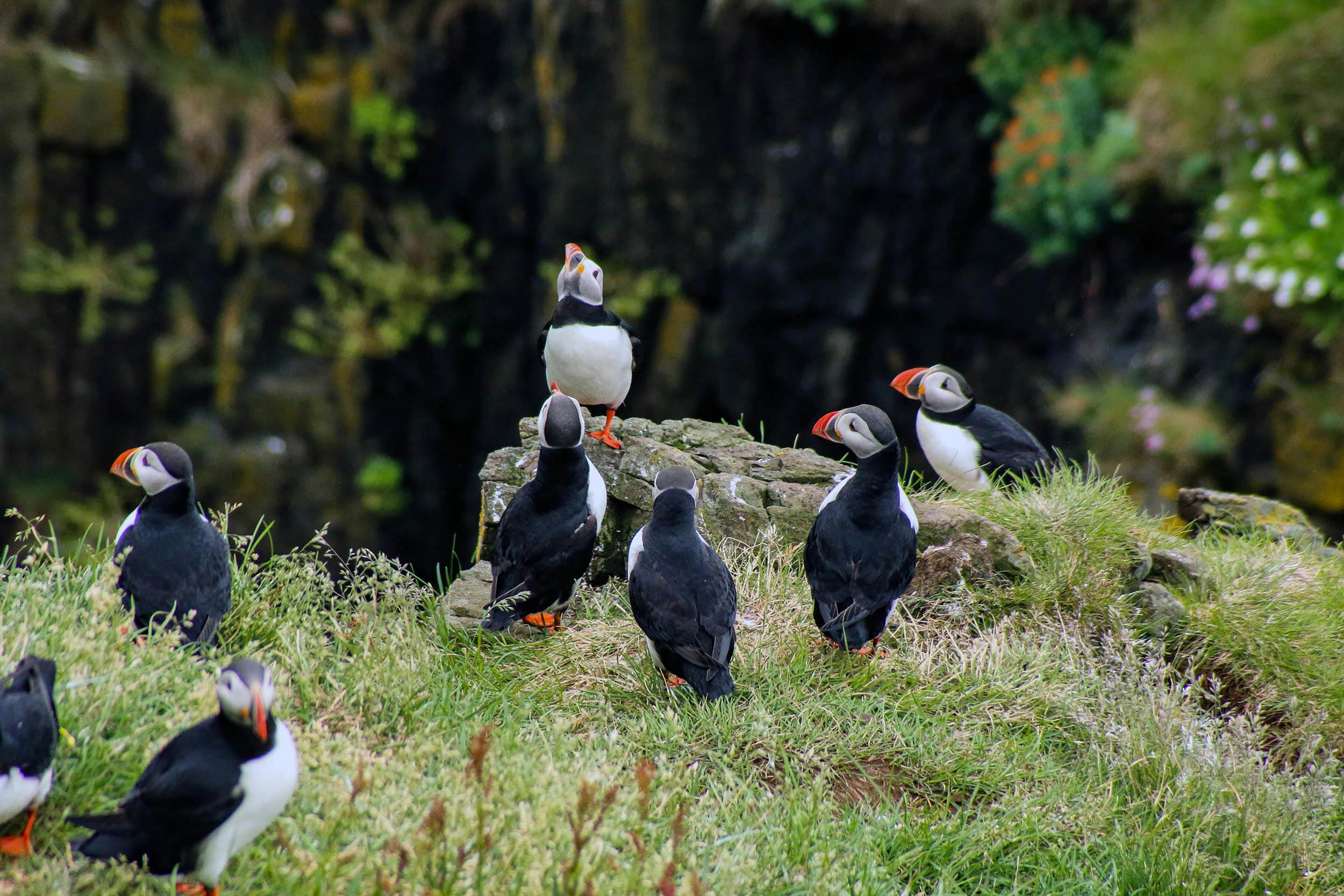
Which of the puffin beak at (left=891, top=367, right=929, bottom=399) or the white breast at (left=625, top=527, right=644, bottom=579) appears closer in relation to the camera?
the white breast at (left=625, top=527, right=644, bottom=579)

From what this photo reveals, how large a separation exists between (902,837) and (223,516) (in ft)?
8.91

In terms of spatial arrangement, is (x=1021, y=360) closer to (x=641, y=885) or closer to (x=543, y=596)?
(x=543, y=596)

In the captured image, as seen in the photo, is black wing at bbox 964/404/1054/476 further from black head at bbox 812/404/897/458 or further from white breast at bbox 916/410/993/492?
black head at bbox 812/404/897/458

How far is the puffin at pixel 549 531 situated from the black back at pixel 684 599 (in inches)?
15.8

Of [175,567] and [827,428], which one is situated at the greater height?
[827,428]

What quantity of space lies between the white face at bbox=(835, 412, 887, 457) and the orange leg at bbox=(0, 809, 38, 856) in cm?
269

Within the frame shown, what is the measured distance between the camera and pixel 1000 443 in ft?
17.1

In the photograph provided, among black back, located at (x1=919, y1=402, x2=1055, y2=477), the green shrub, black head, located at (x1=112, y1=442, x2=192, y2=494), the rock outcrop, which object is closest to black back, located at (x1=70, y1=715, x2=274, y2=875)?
black head, located at (x1=112, y1=442, x2=192, y2=494)

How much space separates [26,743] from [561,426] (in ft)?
6.49

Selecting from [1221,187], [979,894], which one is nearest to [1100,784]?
[979,894]

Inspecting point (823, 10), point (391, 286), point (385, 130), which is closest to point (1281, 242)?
point (823, 10)

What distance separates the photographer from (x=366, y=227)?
37.6 feet

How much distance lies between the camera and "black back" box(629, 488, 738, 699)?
133 inches

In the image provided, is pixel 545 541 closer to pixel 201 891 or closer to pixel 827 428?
pixel 827 428
